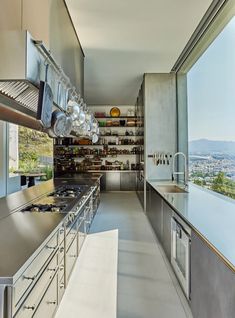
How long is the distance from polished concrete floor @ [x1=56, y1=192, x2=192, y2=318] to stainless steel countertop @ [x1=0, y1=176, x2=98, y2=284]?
2.48 feet

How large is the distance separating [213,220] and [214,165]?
1752 millimetres

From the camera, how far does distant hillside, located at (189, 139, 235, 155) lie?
3.22 m

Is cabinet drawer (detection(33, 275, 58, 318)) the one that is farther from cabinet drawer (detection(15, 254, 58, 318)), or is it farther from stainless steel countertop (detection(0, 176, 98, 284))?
stainless steel countertop (detection(0, 176, 98, 284))

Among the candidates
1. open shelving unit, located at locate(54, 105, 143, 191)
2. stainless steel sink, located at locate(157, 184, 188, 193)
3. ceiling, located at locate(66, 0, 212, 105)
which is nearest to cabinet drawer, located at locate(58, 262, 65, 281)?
stainless steel sink, located at locate(157, 184, 188, 193)

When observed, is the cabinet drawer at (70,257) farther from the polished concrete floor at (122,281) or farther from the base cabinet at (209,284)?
the base cabinet at (209,284)

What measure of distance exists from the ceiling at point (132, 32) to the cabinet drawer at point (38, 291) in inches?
106

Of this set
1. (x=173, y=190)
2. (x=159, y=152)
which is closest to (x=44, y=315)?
(x=173, y=190)

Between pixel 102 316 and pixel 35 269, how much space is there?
3.22 feet

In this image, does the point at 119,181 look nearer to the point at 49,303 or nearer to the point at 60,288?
the point at 60,288

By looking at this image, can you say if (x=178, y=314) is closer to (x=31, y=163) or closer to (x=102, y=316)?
(x=102, y=316)

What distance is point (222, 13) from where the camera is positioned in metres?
3.28

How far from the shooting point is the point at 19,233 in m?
1.69

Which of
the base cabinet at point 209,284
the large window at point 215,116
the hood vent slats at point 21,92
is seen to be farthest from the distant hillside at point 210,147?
the hood vent slats at point 21,92

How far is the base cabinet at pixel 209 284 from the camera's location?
4.36 feet
